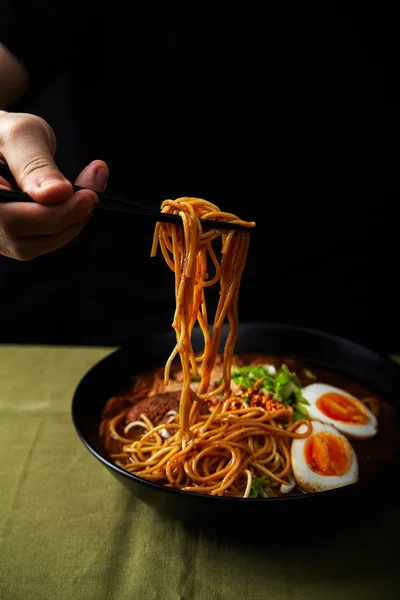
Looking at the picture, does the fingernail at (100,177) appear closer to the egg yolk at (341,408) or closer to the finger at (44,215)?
the finger at (44,215)

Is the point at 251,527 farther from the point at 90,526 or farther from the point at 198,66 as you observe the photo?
the point at 198,66

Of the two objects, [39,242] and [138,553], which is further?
[138,553]

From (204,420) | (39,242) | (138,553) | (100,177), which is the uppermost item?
(100,177)

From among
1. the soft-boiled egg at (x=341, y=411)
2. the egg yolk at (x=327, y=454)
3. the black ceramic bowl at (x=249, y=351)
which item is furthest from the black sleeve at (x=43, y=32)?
the egg yolk at (x=327, y=454)

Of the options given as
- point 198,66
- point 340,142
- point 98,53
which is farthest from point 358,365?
point 98,53

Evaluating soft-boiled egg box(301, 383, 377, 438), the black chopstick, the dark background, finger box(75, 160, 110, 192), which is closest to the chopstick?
the black chopstick

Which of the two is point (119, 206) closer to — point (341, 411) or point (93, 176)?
point (93, 176)

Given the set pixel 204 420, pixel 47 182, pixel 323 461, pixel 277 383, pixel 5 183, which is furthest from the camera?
pixel 277 383

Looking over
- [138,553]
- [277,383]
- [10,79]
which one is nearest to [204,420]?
[277,383]
